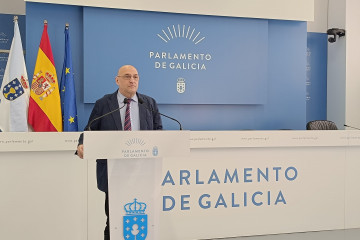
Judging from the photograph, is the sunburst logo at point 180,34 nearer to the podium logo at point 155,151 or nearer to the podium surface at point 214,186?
the podium surface at point 214,186

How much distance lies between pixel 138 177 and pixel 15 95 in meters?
2.48

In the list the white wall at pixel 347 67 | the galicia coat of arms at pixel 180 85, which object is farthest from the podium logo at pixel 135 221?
the white wall at pixel 347 67

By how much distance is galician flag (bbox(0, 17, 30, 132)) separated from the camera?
4109 millimetres

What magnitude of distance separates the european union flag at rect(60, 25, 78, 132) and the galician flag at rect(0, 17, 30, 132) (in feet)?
1.32

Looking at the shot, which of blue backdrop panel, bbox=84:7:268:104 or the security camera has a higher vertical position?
the security camera

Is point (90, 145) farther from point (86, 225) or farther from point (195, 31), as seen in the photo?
point (195, 31)

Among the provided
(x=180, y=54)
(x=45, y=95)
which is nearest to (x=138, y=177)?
(x=45, y=95)

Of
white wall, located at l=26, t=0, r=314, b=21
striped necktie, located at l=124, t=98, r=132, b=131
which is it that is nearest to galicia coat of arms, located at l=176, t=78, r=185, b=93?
white wall, located at l=26, t=0, r=314, b=21

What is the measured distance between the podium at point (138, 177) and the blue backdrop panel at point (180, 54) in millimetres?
2660

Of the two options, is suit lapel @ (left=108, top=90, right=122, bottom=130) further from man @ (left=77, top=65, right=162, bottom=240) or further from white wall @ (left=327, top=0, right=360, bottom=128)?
white wall @ (left=327, top=0, right=360, bottom=128)

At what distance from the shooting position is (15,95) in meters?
4.19

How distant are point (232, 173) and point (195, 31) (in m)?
2.23

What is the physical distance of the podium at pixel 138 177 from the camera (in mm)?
2229

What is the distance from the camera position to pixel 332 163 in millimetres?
4066
